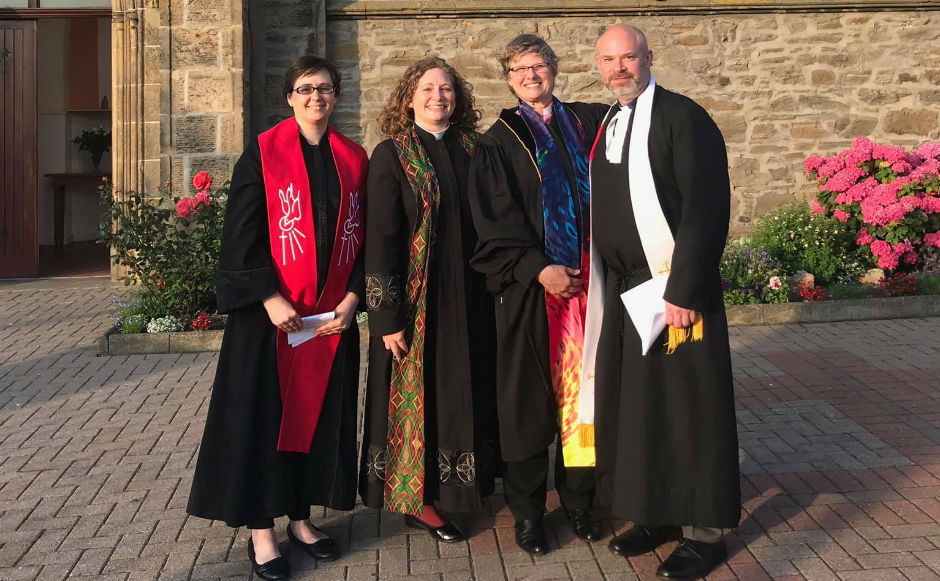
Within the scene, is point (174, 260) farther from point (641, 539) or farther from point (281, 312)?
point (641, 539)

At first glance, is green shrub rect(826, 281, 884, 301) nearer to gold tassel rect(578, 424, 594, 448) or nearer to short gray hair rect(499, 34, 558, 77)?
gold tassel rect(578, 424, 594, 448)

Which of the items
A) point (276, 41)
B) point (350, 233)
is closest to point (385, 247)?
point (350, 233)

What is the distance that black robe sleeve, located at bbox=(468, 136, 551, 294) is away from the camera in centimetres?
359

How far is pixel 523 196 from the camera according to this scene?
3.72 m

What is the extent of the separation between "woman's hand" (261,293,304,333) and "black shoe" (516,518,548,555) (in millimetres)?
1175

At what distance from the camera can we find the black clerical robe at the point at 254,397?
346cm

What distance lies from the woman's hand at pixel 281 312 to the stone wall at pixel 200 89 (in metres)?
6.00

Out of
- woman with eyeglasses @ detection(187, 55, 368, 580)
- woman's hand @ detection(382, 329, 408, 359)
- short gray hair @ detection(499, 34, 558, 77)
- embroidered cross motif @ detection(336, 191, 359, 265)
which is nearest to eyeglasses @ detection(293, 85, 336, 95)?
woman with eyeglasses @ detection(187, 55, 368, 580)

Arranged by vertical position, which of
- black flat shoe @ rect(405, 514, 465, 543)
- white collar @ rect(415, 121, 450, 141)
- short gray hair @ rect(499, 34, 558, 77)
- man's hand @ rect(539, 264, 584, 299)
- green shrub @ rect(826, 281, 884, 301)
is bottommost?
black flat shoe @ rect(405, 514, 465, 543)

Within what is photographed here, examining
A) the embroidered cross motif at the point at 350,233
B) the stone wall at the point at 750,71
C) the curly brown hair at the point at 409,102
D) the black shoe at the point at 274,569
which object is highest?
the stone wall at the point at 750,71

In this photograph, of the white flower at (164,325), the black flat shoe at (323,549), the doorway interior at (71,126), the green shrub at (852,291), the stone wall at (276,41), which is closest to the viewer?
the black flat shoe at (323,549)

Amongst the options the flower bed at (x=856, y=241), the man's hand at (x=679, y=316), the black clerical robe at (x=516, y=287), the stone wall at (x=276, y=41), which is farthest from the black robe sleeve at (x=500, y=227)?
the stone wall at (x=276, y=41)

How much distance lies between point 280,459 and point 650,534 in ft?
4.69

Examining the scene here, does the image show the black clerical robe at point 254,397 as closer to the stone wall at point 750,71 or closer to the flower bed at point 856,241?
the flower bed at point 856,241
